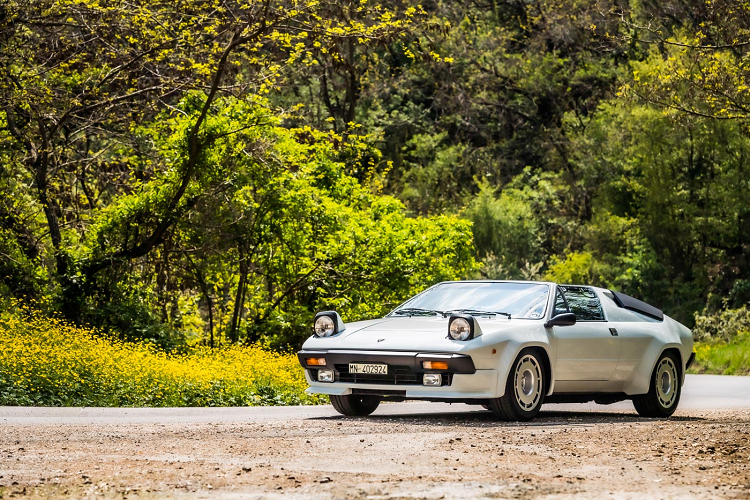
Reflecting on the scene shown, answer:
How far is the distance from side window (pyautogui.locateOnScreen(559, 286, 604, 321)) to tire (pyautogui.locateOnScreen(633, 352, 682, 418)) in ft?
3.05

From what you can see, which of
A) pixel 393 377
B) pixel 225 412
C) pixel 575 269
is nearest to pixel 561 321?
pixel 393 377

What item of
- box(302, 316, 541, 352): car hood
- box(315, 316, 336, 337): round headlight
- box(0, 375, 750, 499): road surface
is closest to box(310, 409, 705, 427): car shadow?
box(0, 375, 750, 499): road surface

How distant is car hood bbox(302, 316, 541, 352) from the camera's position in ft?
36.1

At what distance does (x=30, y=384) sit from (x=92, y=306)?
5.68 metres

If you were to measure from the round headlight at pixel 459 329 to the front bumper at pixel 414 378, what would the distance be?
23 centimetres

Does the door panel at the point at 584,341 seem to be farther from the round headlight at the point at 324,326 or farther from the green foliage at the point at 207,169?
the green foliage at the point at 207,169

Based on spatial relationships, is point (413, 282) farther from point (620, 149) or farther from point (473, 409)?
point (620, 149)

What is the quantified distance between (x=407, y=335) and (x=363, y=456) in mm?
3309

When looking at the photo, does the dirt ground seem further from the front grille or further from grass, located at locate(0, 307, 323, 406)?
grass, located at locate(0, 307, 323, 406)

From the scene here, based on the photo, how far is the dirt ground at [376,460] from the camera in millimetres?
6414

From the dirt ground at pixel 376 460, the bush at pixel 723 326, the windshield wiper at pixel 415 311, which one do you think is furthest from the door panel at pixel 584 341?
the bush at pixel 723 326

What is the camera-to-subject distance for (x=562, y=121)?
167 ft

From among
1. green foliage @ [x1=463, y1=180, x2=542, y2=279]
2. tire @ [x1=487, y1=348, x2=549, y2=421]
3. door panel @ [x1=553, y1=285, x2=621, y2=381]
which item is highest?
green foliage @ [x1=463, y1=180, x2=542, y2=279]

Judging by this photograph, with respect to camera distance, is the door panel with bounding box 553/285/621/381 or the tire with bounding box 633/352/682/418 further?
the tire with bounding box 633/352/682/418
